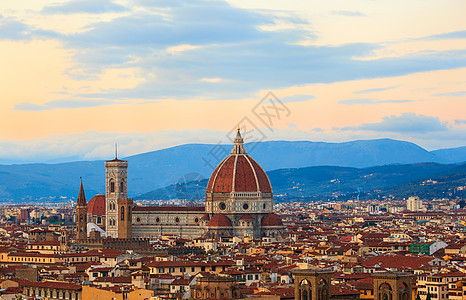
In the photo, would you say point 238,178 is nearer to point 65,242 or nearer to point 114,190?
point 114,190

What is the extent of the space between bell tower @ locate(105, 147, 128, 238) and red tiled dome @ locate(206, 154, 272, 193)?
379 inches

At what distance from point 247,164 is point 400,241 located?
25527mm

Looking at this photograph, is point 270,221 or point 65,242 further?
point 270,221

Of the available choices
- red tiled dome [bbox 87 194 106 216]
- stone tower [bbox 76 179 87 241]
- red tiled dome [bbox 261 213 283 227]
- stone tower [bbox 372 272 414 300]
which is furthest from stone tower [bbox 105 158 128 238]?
stone tower [bbox 372 272 414 300]

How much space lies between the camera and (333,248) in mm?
96562

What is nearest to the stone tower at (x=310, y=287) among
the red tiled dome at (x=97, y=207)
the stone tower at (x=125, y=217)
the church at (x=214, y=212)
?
the church at (x=214, y=212)

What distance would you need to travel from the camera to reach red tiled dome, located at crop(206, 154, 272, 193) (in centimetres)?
12950

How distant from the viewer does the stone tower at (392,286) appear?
47719 mm

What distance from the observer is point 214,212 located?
A: 427 ft

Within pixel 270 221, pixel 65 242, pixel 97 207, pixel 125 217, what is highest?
pixel 97 207

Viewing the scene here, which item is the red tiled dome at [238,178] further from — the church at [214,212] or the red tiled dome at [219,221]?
the red tiled dome at [219,221]

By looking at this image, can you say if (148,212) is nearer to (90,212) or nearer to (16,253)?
(90,212)

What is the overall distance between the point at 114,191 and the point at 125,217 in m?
3.93

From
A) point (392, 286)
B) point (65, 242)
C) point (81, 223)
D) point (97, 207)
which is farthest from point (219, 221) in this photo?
point (392, 286)
